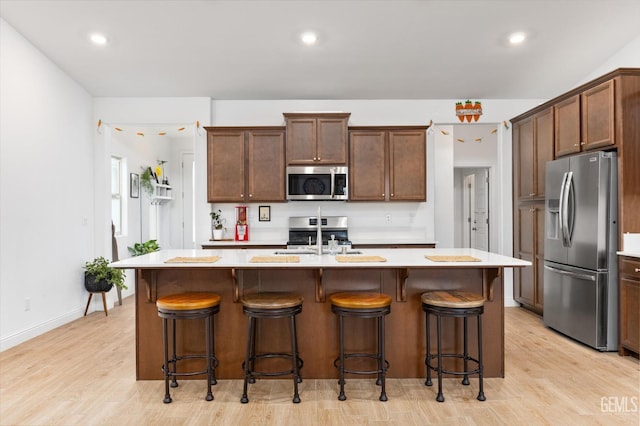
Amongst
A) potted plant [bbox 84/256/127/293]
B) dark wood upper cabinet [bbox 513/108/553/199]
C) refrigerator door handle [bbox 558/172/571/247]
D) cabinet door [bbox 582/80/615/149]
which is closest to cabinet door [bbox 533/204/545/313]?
dark wood upper cabinet [bbox 513/108/553/199]

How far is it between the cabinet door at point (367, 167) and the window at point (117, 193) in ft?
11.4

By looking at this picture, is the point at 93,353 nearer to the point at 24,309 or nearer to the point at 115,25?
the point at 24,309

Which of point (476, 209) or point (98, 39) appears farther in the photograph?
point (476, 209)

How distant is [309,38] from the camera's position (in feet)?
13.3

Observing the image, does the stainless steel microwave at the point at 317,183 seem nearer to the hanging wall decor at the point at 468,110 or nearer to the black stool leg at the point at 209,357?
the hanging wall decor at the point at 468,110

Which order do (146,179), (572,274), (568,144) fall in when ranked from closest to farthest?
1. (572,274)
2. (568,144)
3. (146,179)

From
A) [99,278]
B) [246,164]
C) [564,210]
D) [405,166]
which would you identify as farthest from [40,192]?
[564,210]

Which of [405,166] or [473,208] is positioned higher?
[405,166]

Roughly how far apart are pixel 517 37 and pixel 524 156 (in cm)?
154

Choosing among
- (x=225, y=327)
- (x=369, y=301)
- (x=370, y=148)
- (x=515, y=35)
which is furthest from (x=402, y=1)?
(x=225, y=327)

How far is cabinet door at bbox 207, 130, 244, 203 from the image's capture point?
16.8ft

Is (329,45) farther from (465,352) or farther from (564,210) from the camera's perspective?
(465,352)

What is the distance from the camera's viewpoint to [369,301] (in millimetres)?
2693

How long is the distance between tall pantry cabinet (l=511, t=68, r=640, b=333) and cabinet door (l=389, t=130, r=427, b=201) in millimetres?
1204
